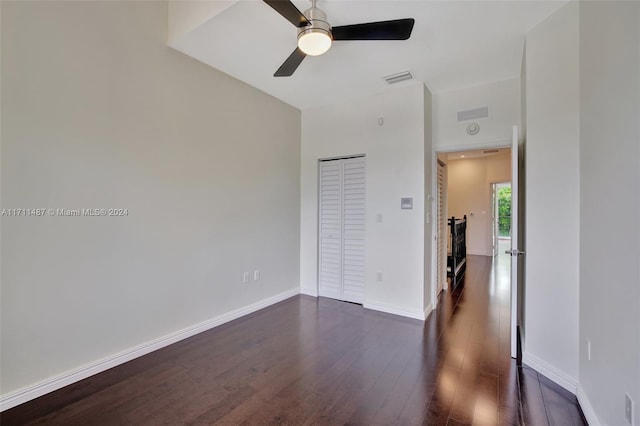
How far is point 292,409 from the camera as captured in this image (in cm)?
189

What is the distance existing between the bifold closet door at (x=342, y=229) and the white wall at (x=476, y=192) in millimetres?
5127

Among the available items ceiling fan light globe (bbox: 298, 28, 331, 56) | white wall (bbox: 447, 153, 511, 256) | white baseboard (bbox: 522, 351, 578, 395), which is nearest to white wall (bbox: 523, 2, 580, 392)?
white baseboard (bbox: 522, 351, 578, 395)

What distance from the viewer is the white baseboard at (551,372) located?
209 cm

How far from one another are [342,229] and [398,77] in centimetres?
219

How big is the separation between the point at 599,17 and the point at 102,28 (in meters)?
3.65

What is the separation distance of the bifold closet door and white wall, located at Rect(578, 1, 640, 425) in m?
2.47

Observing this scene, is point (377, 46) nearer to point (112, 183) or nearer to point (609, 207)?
point (609, 207)

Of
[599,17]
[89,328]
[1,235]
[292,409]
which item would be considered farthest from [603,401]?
[1,235]

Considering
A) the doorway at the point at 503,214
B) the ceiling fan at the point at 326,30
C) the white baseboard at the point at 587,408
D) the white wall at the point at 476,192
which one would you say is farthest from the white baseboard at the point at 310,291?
the doorway at the point at 503,214

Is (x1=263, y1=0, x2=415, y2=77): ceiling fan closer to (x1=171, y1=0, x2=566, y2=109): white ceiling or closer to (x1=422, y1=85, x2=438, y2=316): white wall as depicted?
(x1=171, y1=0, x2=566, y2=109): white ceiling

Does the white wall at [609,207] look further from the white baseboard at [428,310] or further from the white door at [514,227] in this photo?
Result: the white baseboard at [428,310]

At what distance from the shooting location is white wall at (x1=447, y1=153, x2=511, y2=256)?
789cm

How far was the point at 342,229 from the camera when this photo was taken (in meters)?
4.27

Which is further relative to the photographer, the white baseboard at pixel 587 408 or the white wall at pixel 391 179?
the white wall at pixel 391 179
